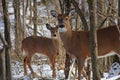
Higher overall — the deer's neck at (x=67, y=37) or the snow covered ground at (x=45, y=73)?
the deer's neck at (x=67, y=37)

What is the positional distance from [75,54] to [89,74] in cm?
54

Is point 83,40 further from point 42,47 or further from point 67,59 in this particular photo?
point 42,47

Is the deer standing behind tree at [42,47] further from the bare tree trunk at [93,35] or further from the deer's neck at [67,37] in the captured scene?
the bare tree trunk at [93,35]

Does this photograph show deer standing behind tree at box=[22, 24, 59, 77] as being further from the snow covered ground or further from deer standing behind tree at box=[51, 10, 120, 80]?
deer standing behind tree at box=[51, 10, 120, 80]

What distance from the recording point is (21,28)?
15.9m

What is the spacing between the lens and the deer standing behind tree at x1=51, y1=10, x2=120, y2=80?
8445mm

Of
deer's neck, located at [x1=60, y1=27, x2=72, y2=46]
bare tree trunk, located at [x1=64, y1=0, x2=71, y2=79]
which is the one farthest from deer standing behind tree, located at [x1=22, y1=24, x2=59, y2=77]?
deer's neck, located at [x1=60, y1=27, x2=72, y2=46]

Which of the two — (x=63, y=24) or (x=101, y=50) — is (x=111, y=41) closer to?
(x=101, y=50)

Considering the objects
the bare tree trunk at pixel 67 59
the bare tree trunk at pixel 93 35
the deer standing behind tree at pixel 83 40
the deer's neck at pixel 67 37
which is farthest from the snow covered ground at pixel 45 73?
the bare tree trunk at pixel 93 35

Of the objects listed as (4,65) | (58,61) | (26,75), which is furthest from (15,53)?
(4,65)

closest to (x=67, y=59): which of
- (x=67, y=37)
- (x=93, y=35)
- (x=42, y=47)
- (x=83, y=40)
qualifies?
(x=67, y=37)

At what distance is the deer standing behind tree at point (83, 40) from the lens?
27.7 ft

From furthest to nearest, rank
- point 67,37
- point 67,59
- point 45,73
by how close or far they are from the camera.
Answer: point 45,73
point 67,59
point 67,37

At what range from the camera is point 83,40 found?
8570mm
